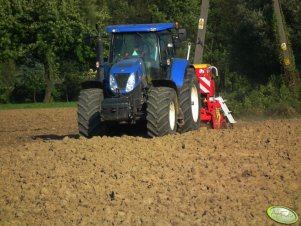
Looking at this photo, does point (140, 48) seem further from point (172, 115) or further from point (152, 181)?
point (152, 181)

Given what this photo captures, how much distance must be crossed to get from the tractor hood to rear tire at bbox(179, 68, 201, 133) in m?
1.23

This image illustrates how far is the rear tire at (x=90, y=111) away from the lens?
1117 cm

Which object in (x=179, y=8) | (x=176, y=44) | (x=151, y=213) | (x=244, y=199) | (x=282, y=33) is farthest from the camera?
(x=179, y=8)

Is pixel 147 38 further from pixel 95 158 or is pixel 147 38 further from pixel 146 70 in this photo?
pixel 95 158

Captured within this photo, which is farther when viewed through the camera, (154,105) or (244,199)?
(154,105)

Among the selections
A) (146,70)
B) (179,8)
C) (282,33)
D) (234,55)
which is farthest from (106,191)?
(179,8)

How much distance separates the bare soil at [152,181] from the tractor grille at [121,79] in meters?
1.48

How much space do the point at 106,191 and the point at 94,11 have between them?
31801 mm

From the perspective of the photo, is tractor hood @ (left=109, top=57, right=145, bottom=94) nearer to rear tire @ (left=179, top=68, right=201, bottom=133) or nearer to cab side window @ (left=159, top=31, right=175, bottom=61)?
cab side window @ (left=159, top=31, right=175, bottom=61)

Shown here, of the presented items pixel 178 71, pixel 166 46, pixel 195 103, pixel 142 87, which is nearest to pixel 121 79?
pixel 142 87

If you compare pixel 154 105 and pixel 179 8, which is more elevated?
pixel 154 105

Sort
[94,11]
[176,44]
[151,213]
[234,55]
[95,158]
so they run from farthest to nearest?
[94,11] < [234,55] < [176,44] < [95,158] < [151,213]

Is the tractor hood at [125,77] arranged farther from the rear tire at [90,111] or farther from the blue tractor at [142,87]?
the rear tire at [90,111]

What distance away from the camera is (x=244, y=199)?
Answer: 6.46 metres
